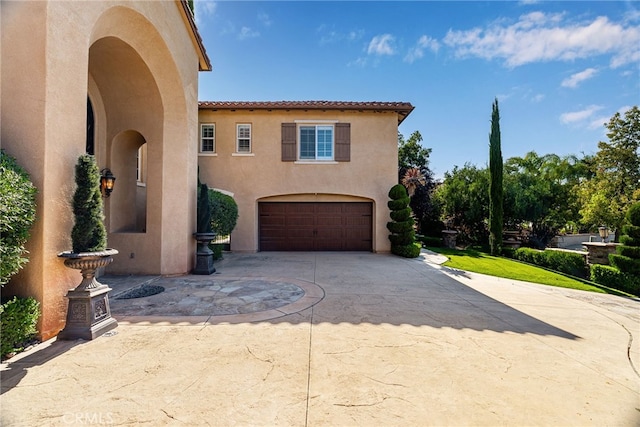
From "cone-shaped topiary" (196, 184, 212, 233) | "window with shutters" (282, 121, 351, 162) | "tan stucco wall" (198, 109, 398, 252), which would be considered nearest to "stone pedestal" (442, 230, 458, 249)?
"tan stucco wall" (198, 109, 398, 252)

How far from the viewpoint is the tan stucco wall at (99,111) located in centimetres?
365

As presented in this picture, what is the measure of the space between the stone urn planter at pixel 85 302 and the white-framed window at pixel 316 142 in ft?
33.0

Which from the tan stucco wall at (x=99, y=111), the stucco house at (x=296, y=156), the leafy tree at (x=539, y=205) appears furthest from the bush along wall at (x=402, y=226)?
the leafy tree at (x=539, y=205)

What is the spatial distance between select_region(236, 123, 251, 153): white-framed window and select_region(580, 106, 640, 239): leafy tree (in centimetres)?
1924

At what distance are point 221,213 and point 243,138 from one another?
4.72 meters

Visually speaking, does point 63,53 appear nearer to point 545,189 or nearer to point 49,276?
point 49,276

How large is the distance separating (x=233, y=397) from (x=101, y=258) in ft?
9.75

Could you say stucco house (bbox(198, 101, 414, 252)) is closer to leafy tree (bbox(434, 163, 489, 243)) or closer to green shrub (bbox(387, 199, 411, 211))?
green shrub (bbox(387, 199, 411, 211))

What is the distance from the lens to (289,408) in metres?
2.50

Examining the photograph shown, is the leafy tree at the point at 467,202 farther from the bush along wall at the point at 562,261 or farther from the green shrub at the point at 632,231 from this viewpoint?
the green shrub at the point at 632,231

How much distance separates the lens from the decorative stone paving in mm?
4992

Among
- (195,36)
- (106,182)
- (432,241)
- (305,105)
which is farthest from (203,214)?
(432,241)

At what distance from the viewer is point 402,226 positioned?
12.3 meters

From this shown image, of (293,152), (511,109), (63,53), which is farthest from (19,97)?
(511,109)
